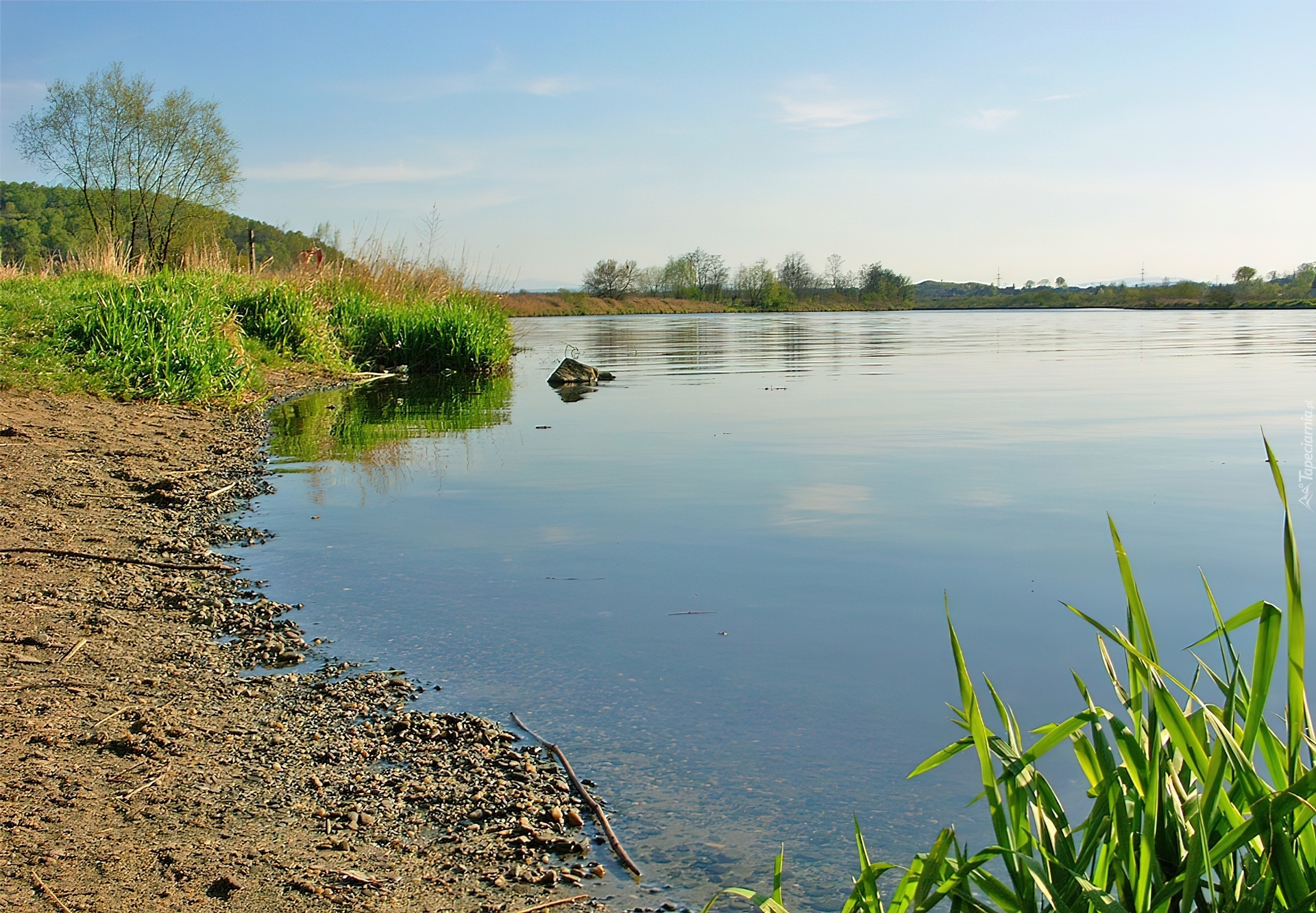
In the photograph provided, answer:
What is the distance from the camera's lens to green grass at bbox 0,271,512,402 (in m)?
9.30

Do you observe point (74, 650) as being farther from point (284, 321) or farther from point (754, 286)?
point (754, 286)

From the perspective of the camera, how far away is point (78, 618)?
3.69 m

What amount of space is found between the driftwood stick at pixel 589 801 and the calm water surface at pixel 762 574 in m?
0.05

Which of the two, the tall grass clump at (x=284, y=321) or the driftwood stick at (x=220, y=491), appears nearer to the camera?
the driftwood stick at (x=220, y=491)

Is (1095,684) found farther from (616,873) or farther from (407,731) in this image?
(407,731)

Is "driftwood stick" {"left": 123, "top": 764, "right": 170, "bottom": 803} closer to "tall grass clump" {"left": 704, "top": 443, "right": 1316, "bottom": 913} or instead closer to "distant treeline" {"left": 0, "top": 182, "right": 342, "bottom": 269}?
"tall grass clump" {"left": 704, "top": 443, "right": 1316, "bottom": 913}

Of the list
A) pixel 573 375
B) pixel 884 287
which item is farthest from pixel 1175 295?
pixel 573 375

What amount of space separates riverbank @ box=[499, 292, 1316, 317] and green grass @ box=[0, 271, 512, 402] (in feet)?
138

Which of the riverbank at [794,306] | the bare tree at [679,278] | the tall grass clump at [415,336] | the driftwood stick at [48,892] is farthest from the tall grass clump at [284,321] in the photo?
the bare tree at [679,278]

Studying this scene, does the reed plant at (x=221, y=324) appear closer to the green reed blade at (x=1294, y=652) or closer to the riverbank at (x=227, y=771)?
the riverbank at (x=227, y=771)

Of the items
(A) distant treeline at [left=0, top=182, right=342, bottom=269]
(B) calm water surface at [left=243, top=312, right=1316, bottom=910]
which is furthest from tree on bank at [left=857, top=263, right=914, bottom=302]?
(B) calm water surface at [left=243, top=312, right=1316, bottom=910]

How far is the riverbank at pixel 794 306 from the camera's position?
2741 inches

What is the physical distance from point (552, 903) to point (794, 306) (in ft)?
290

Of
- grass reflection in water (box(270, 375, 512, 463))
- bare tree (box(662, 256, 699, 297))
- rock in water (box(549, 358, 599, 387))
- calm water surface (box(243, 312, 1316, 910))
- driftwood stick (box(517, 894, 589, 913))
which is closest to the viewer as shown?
driftwood stick (box(517, 894, 589, 913))
